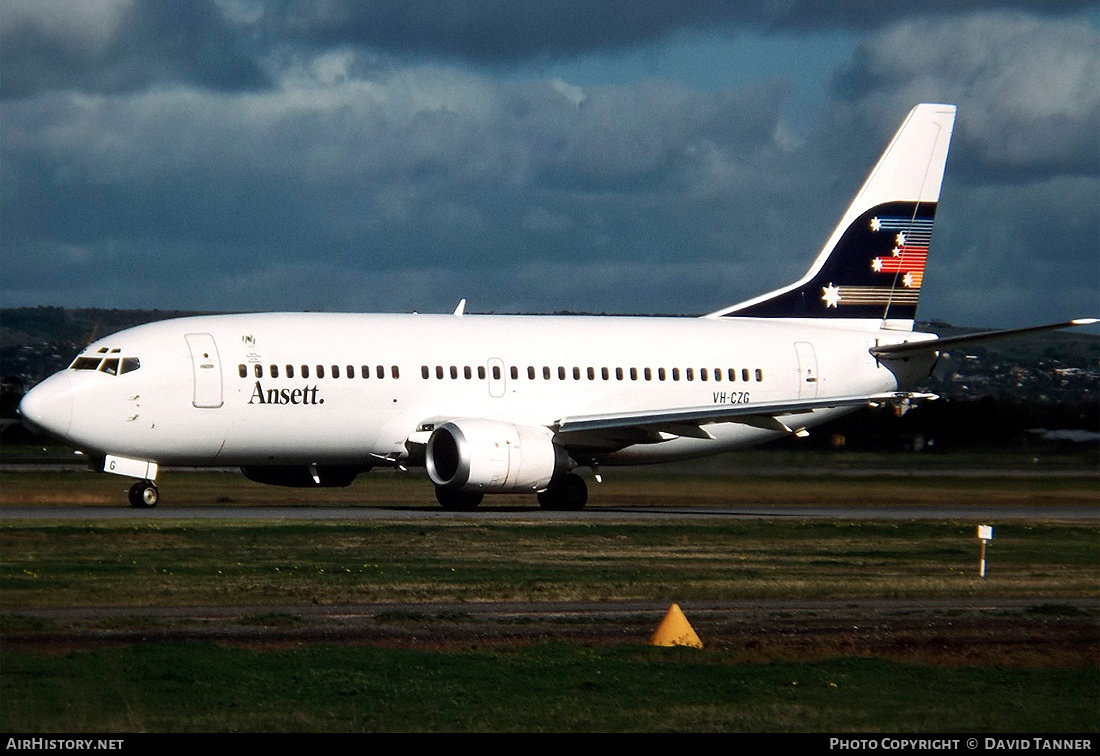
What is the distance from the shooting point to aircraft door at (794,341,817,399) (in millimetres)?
42375

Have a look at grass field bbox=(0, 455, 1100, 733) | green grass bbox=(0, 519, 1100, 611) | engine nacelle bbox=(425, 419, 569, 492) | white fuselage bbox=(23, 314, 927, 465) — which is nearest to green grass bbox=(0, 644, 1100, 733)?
grass field bbox=(0, 455, 1100, 733)

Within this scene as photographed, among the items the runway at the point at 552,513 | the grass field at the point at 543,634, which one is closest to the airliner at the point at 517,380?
the runway at the point at 552,513

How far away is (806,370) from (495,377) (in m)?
8.70

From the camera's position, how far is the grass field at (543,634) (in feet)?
43.2

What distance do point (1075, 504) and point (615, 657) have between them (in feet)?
98.3

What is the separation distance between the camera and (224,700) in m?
13.3

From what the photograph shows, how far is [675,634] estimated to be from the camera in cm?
1677

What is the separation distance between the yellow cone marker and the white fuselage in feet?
65.1

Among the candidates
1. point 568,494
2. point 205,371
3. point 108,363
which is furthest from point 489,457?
point 108,363

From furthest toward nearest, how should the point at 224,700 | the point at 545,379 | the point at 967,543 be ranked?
the point at 545,379 → the point at 967,543 → the point at 224,700

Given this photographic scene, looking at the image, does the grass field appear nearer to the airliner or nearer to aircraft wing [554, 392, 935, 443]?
aircraft wing [554, 392, 935, 443]

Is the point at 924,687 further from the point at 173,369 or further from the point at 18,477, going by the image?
the point at 18,477
